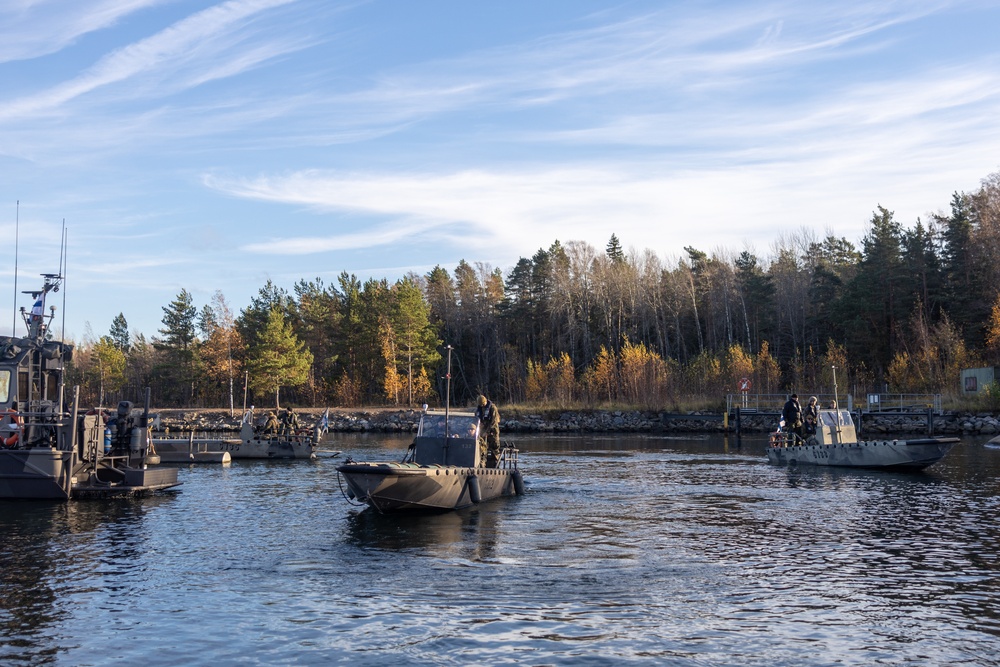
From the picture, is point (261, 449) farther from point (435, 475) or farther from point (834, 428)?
point (834, 428)

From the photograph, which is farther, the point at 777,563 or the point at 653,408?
the point at 653,408

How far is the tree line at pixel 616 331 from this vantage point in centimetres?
7631

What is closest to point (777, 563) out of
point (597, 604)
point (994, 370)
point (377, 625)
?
point (597, 604)

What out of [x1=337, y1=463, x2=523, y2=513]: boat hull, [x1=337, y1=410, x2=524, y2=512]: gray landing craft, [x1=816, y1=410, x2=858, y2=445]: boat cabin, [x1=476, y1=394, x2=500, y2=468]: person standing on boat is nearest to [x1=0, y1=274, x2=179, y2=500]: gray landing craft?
[x1=337, y1=410, x2=524, y2=512]: gray landing craft

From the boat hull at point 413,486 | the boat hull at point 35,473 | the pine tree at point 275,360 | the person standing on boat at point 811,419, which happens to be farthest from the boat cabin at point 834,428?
the pine tree at point 275,360

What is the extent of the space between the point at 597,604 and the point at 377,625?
347cm

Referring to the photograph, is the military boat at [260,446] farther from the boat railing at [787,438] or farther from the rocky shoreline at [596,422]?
the boat railing at [787,438]

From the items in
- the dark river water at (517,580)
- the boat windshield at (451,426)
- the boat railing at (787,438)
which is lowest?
the dark river water at (517,580)

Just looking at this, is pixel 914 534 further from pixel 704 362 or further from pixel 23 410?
pixel 704 362

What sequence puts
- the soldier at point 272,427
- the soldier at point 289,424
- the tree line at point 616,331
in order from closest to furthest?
the soldier at point 272,427
the soldier at point 289,424
the tree line at point 616,331

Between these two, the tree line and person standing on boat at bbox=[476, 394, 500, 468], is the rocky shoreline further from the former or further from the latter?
person standing on boat at bbox=[476, 394, 500, 468]

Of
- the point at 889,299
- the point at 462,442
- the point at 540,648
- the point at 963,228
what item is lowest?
the point at 540,648

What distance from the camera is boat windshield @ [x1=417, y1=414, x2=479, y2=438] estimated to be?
25250 mm

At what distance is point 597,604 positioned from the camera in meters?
13.7
